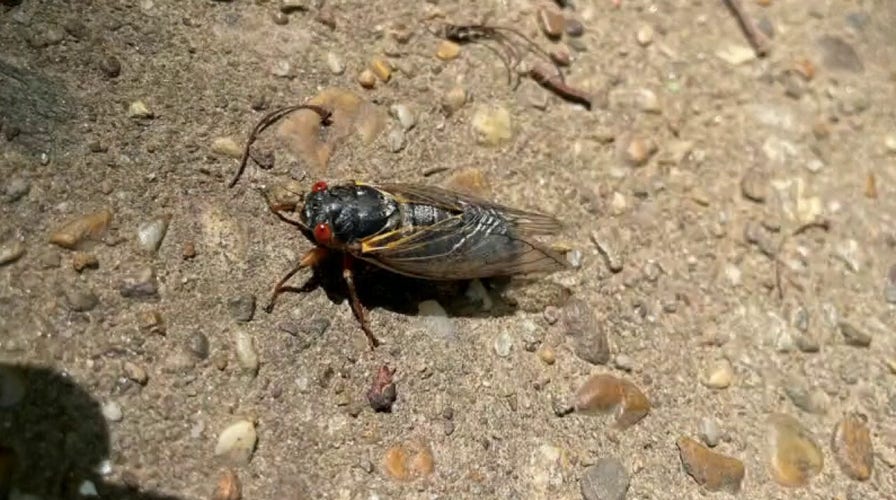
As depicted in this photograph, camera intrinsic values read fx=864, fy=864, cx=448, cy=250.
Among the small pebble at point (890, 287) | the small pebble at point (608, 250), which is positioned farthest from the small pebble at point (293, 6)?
the small pebble at point (890, 287)

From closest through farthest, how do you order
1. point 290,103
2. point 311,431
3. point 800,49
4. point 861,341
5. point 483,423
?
point 311,431 → point 483,423 → point 290,103 → point 861,341 → point 800,49

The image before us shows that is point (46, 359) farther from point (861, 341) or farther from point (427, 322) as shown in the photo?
point (861, 341)

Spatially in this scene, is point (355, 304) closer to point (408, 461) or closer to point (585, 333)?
point (408, 461)

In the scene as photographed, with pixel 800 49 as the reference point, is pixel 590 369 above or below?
below

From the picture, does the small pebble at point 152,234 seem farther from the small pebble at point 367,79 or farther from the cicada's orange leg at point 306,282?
the small pebble at point 367,79

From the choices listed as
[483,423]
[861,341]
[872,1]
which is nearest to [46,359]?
[483,423]

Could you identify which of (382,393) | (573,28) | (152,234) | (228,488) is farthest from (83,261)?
(573,28)
